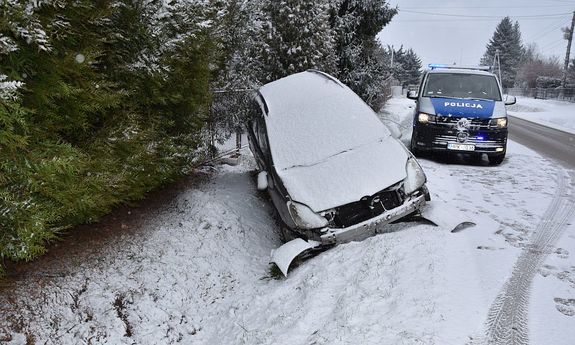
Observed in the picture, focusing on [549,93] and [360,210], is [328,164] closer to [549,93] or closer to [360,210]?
[360,210]

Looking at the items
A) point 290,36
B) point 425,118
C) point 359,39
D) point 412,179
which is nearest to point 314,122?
point 412,179

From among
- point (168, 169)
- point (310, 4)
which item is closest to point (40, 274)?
point (168, 169)

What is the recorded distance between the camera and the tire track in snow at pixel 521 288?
10.4 feet

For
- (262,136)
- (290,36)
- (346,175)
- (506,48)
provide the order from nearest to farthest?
(346,175), (262,136), (290,36), (506,48)

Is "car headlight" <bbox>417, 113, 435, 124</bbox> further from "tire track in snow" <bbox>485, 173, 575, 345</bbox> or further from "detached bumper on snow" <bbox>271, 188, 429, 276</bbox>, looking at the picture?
"detached bumper on snow" <bbox>271, 188, 429, 276</bbox>

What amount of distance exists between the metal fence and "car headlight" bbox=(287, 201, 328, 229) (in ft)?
146

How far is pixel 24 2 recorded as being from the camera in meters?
3.11

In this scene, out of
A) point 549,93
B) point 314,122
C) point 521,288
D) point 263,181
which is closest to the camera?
point 521,288

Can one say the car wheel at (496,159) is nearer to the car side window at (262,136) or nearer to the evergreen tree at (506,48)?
the car side window at (262,136)

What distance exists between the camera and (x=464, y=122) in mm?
8758

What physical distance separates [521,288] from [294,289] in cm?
206

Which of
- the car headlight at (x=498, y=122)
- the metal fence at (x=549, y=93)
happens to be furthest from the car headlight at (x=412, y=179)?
the metal fence at (x=549, y=93)

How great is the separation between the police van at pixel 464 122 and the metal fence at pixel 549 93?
3827 centimetres

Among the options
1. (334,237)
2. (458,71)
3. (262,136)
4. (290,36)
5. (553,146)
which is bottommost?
(553,146)
